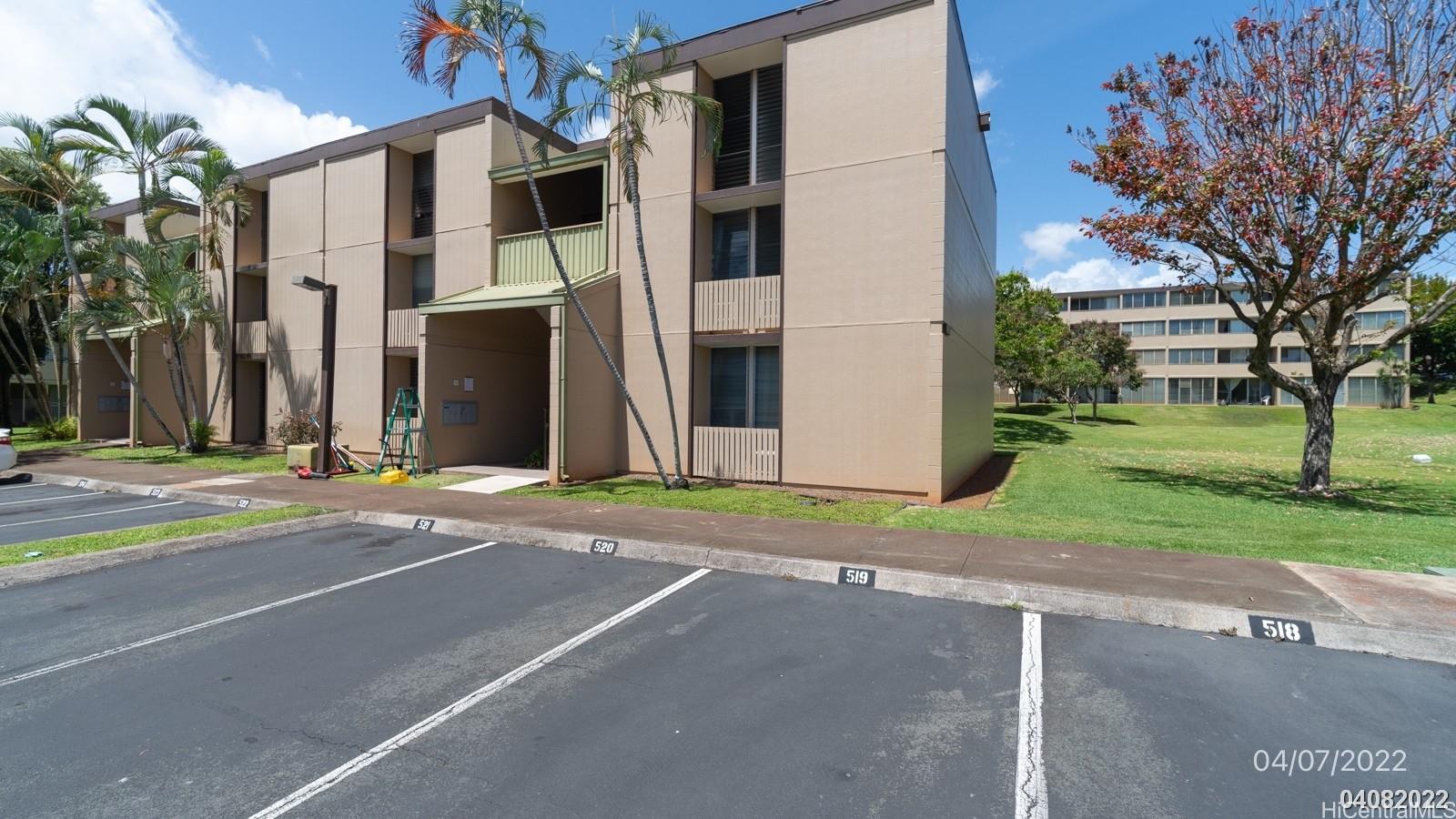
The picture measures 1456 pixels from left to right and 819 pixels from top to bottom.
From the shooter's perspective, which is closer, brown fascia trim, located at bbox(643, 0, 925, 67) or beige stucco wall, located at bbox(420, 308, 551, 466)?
brown fascia trim, located at bbox(643, 0, 925, 67)

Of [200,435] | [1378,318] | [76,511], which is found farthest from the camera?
[1378,318]

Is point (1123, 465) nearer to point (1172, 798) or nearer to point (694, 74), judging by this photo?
point (694, 74)

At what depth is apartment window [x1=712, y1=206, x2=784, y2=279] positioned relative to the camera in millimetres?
13781

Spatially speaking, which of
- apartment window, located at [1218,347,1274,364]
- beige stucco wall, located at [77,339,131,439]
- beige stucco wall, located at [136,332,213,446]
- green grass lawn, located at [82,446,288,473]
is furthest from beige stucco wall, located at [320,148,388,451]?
apartment window, located at [1218,347,1274,364]

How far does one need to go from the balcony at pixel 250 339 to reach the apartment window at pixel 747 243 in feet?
49.1

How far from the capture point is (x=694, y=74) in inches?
541

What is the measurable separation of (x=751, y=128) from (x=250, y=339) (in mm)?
17035

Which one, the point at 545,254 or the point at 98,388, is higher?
the point at 545,254

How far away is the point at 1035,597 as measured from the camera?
19.6 feet

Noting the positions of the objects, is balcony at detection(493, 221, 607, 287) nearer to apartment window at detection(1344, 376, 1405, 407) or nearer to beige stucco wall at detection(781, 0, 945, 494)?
beige stucco wall at detection(781, 0, 945, 494)

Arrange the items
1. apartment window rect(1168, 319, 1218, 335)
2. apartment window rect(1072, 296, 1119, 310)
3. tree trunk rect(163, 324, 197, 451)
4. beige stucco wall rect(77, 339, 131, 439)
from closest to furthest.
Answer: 1. tree trunk rect(163, 324, 197, 451)
2. beige stucco wall rect(77, 339, 131, 439)
3. apartment window rect(1168, 319, 1218, 335)
4. apartment window rect(1072, 296, 1119, 310)

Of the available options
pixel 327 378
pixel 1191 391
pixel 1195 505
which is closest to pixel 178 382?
pixel 327 378

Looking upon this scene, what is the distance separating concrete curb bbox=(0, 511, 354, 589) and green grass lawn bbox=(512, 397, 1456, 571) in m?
3.77

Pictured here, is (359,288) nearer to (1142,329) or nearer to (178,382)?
(178,382)
